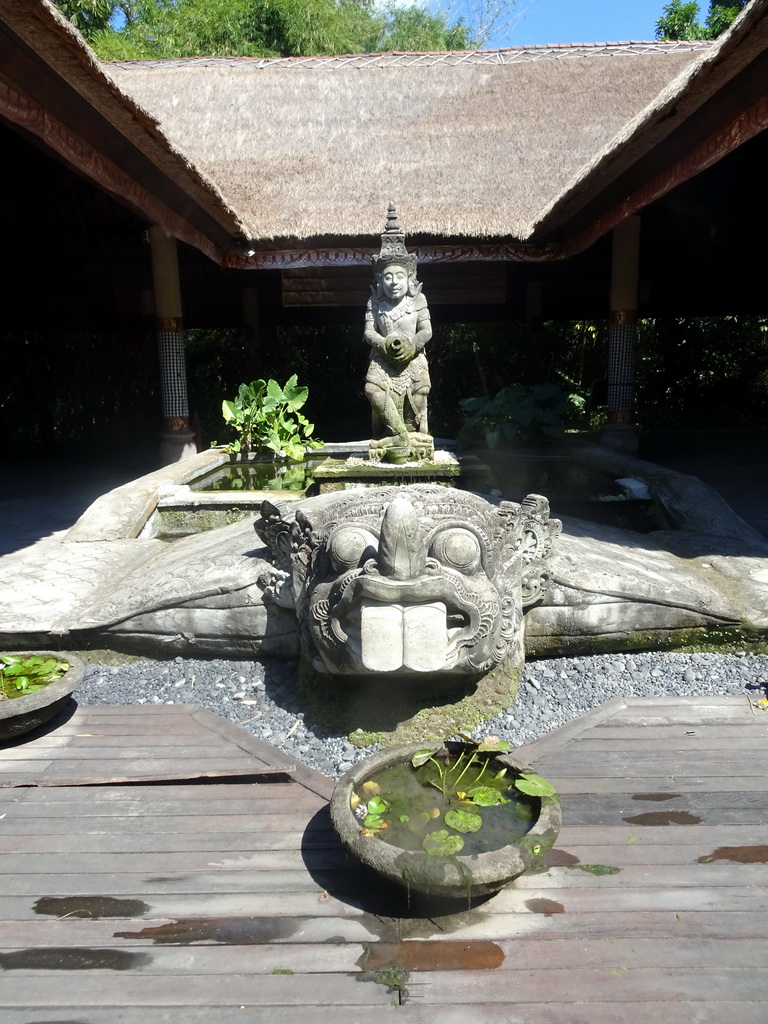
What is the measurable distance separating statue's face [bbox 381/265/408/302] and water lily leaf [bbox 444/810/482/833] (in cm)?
395

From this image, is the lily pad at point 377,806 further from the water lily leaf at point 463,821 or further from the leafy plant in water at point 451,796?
the water lily leaf at point 463,821

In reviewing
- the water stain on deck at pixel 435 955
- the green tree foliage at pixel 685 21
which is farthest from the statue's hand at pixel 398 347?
the green tree foliage at pixel 685 21

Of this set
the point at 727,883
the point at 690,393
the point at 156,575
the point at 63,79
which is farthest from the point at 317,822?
the point at 690,393

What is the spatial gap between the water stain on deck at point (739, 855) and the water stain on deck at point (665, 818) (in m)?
0.13

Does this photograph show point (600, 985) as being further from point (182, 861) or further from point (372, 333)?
point (372, 333)

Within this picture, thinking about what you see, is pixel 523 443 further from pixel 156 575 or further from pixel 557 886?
pixel 557 886

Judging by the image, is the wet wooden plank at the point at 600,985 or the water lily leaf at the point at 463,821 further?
the water lily leaf at the point at 463,821

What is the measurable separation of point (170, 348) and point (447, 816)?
20.8ft

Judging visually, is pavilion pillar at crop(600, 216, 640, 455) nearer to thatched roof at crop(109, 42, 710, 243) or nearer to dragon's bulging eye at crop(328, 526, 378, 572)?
thatched roof at crop(109, 42, 710, 243)

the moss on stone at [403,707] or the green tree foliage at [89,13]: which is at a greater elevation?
the green tree foliage at [89,13]

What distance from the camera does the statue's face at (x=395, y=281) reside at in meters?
5.06

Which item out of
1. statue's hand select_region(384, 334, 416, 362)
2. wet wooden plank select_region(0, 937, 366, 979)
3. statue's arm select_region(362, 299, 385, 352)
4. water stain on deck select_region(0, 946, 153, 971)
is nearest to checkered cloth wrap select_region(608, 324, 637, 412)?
statue's hand select_region(384, 334, 416, 362)

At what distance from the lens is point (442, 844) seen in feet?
5.90

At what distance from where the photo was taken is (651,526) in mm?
4648
